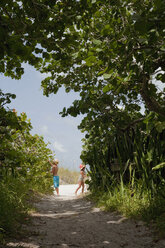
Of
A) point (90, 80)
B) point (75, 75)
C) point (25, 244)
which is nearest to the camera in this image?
point (25, 244)

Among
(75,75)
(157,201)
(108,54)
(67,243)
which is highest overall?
(75,75)

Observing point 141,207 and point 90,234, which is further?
point 141,207

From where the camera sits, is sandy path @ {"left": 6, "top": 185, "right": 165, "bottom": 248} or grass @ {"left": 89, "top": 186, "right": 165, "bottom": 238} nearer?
sandy path @ {"left": 6, "top": 185, "right": 165, "bottom": 248}

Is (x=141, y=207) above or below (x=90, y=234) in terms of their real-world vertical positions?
above

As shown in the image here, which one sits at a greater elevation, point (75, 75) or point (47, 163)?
point (75, 75)

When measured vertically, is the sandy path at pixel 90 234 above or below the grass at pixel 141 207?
below

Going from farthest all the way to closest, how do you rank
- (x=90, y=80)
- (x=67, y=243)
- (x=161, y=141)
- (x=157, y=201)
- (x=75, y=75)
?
(x=75, y=75)
(x=90, y=80)
(x=161, y=141)
(x=157, y=201)
(x=67, y=243)

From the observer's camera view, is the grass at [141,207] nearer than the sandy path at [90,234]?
No

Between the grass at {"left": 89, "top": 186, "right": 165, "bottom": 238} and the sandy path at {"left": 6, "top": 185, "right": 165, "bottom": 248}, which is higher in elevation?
the grass at {"left": 89, "top": 186, "right": 165, "bottom": 238}

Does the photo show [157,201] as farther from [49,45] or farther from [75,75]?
[75,75]

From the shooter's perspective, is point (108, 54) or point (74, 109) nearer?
point (108, 54)

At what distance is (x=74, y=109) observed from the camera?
3811 millimetres

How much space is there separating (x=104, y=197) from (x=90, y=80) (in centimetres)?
252

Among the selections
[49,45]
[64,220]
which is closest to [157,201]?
[64,220]
